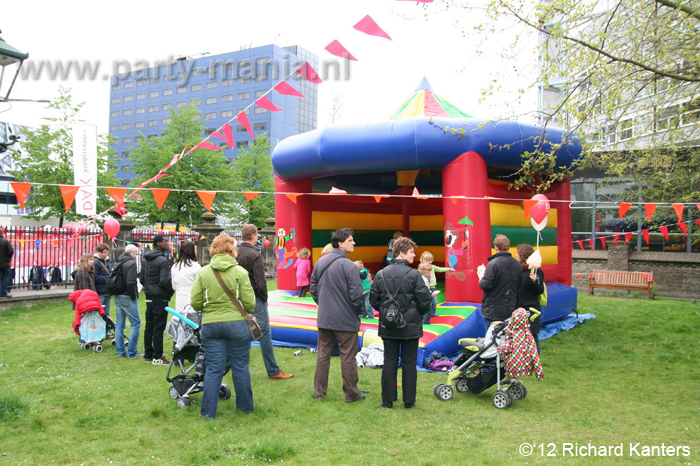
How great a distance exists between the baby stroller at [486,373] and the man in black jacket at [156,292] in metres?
3.37

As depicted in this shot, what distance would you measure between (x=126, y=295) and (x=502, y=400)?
470cm

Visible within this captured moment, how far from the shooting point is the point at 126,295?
21.5ft

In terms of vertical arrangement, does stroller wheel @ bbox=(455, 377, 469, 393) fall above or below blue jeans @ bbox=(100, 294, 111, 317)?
below

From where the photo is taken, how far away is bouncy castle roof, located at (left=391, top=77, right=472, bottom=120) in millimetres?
9098

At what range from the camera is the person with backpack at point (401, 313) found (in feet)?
15.0

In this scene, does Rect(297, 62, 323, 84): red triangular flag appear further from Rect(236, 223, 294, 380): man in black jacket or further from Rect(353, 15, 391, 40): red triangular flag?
Rect(236, 223, 294, 380): man in black jacket

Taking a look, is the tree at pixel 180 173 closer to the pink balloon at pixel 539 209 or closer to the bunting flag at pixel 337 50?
the bunting flag at pixel 337 50

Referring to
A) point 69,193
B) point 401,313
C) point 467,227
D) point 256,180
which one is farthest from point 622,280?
point 256,180

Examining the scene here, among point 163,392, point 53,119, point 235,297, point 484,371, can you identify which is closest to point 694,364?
point 484,371

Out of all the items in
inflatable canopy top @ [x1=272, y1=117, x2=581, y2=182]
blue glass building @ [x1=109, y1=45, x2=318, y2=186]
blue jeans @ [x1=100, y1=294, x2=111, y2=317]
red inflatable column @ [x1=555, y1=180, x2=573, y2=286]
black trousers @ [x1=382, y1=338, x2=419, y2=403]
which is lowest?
black trousers @ [x1=382, y1=338, x2=419, y2=403]

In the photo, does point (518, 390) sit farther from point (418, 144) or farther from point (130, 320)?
point (130, 320)

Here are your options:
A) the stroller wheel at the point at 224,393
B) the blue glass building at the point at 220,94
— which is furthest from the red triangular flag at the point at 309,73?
the blue glass building at the point at 220,94

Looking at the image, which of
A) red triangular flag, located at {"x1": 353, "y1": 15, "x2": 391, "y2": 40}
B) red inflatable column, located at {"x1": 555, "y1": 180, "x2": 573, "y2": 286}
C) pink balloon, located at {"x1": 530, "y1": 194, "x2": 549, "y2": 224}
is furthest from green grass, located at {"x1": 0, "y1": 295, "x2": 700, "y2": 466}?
red triangular flag, located at {"x1": 353, "y1": 15, "x2": 391, "y2": 40}

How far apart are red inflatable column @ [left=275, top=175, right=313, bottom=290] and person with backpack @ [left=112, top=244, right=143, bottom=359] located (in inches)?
131
